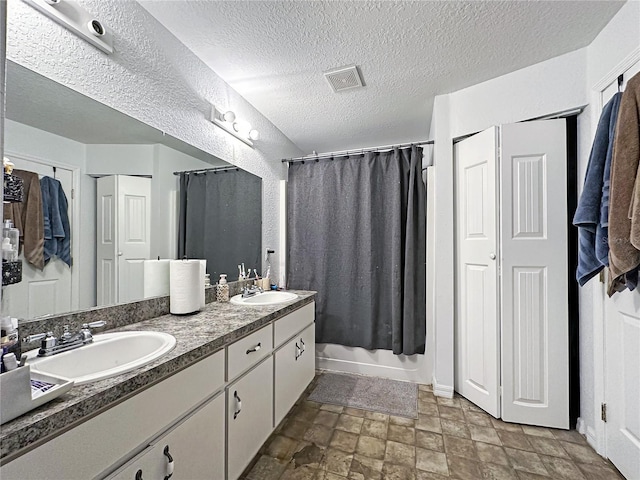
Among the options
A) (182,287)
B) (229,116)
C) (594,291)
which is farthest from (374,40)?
(594,291)

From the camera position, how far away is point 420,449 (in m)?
1.59

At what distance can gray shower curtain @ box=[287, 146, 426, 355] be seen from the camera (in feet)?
7.86

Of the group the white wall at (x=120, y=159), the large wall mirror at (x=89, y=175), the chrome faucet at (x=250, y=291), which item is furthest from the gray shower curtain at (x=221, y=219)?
the white wall at (x=120, y=159)

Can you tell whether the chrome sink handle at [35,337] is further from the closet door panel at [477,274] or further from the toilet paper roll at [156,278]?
the closet door panel at [477,274]

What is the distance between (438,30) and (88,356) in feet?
7.17

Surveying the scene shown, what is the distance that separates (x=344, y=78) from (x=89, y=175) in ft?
5.25

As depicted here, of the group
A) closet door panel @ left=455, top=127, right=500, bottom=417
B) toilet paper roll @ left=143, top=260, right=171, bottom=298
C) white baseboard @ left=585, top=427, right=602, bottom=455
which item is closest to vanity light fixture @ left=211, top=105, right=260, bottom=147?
toilet paper roll @ left=143, top=260, right=171, bottom=298

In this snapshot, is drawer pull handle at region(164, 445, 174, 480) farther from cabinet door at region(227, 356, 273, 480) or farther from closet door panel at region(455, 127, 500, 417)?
closet door panel at region(455, 127, 500, 417)

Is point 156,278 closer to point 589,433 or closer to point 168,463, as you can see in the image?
point 168,463

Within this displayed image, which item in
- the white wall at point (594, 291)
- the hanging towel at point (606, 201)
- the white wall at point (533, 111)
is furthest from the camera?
the white wall at point (533, 111)

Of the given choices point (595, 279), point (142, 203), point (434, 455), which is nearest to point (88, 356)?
point (142, 203)

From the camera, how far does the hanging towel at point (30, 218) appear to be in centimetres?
98

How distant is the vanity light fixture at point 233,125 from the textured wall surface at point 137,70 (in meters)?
0.04

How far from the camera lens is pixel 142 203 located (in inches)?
56.9
